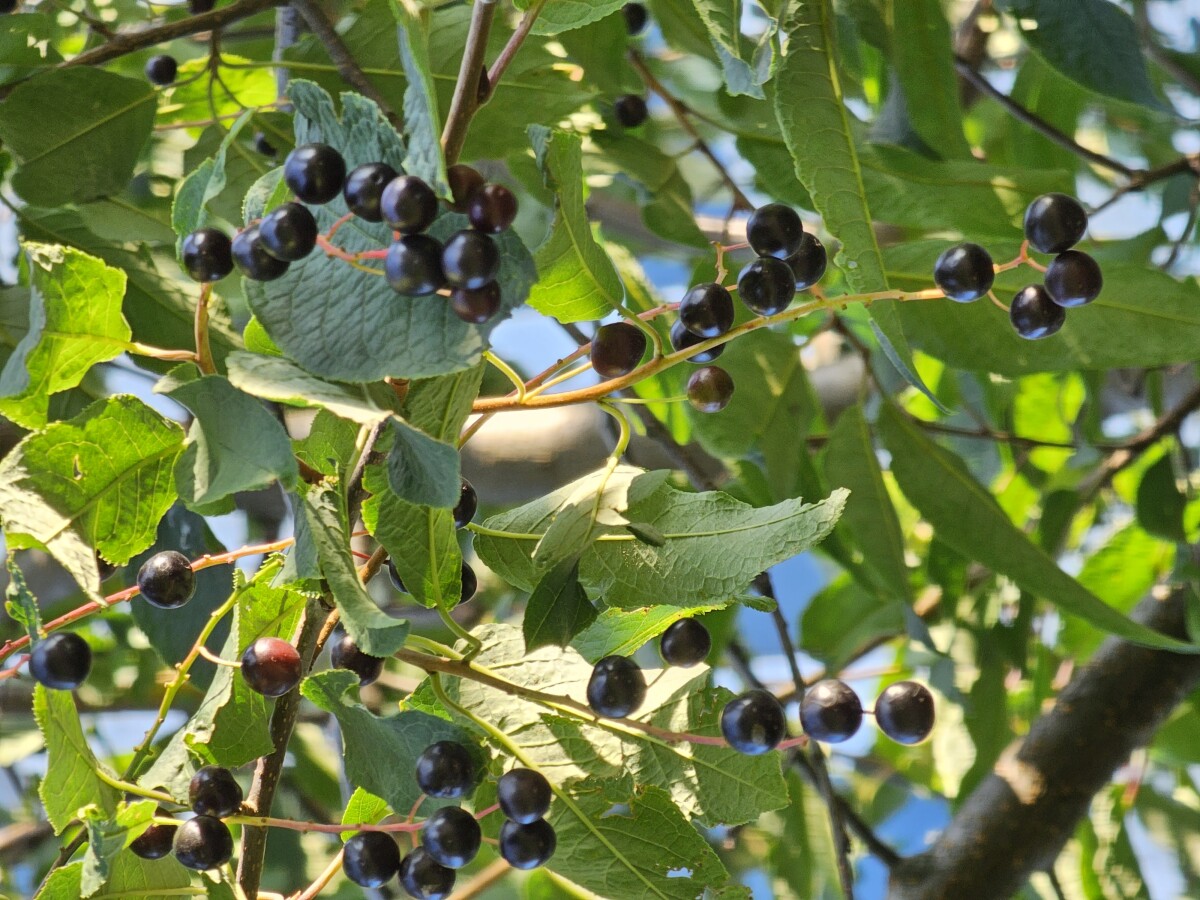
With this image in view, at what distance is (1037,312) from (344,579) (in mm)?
257

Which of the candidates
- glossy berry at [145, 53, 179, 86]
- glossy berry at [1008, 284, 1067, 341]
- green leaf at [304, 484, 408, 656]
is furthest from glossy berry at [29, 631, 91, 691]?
glossy berry at [145, 53, 179, 86]

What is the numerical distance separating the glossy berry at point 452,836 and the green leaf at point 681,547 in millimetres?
84

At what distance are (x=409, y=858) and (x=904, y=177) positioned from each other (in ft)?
1.51

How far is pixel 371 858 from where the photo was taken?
0.43 metres

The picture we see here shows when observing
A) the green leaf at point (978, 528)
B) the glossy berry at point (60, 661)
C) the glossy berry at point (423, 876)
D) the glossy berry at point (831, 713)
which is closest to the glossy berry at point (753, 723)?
the glossy berry at point (831, 713)

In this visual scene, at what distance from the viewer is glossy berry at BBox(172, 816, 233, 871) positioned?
1.39ft

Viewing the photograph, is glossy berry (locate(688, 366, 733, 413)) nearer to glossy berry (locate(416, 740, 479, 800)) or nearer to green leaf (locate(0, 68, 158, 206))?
glossy berry (locate(416, 740, 479, 800))

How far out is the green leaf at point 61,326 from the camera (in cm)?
38

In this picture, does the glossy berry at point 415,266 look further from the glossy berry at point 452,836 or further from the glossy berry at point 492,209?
the glossy berry at point 452,836

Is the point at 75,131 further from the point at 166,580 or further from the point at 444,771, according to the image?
the point at 444,771

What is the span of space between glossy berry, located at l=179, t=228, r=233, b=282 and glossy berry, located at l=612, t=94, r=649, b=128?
57cm

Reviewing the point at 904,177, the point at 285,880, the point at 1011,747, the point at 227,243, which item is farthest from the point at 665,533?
the point at 285,880

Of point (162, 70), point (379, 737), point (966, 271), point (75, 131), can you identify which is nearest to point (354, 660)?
point (379, 737)

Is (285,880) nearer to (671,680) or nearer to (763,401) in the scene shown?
(763,401)
